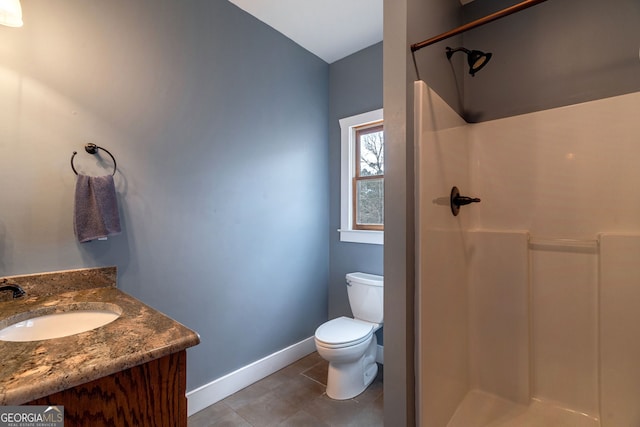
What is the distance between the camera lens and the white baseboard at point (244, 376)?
175 centimetres

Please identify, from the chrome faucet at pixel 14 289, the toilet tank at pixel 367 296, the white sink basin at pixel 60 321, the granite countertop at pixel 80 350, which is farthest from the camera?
the toilet tank at pixel 367 296

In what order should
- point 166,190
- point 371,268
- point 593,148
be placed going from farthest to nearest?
1. point 371,268
2. point 166,190
3. point 593,148

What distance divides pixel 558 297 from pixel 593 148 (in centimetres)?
74

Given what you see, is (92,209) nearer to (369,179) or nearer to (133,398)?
(133,398)

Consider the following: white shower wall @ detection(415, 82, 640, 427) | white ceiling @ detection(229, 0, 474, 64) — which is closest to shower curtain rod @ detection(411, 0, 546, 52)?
white shower wall @ detection(415, 82, 640, 427)

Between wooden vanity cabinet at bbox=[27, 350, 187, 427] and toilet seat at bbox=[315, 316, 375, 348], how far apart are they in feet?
3.70

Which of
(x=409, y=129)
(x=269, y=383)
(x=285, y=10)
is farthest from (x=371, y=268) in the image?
(x=285, y=10)

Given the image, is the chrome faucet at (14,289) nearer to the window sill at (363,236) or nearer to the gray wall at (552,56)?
the window sill at (363,236)

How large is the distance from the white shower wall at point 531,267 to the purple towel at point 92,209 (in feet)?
4.67

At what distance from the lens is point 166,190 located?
164cm

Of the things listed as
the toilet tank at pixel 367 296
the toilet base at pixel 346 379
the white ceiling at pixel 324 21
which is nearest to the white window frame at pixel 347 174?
the toilet tank at pixel 367 296

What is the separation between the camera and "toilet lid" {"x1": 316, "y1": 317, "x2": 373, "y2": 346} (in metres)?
1.80

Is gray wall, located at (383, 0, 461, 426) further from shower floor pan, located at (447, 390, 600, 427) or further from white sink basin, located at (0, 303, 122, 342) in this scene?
white sink basin, located at (0, 303, 122, 342)

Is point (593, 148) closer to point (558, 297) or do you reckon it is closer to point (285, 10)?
point (558, 297)
